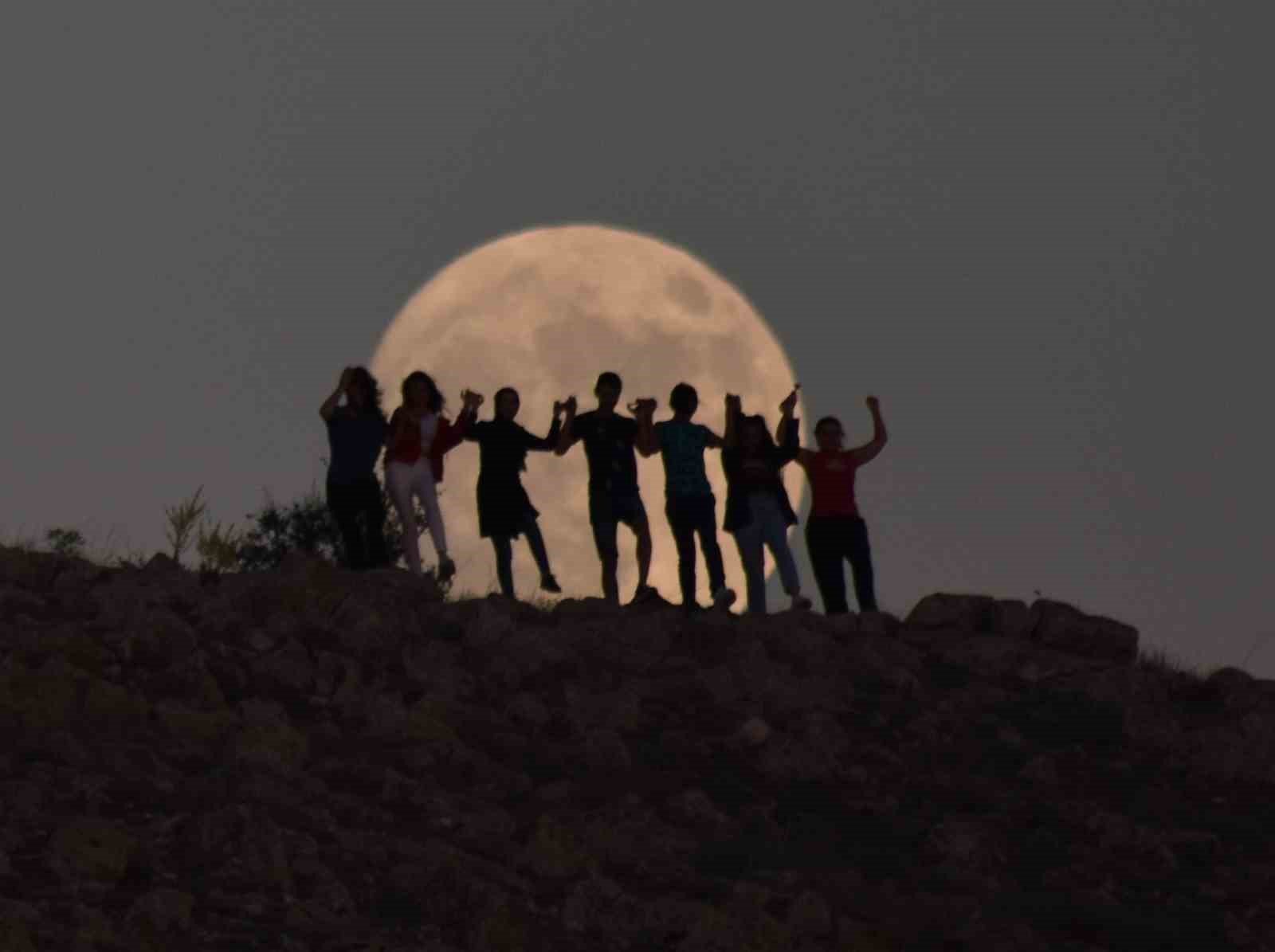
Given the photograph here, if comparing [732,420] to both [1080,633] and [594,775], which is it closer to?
[1080,633]

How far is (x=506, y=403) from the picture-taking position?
20031mm

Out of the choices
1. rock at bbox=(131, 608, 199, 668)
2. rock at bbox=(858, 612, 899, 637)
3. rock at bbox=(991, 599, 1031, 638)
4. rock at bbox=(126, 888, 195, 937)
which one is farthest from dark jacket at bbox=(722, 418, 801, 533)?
rock at bbox=(126, 888, 195, 937)

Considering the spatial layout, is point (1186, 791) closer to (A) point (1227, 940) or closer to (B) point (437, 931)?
(A) point (1227, 940)

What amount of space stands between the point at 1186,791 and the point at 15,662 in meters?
7.56

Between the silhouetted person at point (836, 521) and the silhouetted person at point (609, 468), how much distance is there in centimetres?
135

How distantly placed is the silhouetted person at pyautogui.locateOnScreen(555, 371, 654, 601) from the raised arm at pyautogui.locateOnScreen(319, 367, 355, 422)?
5.70 ft

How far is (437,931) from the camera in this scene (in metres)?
12.7

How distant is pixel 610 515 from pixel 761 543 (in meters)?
1.21

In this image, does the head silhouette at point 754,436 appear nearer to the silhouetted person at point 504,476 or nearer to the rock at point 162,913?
the silhouetted person at point 504,476

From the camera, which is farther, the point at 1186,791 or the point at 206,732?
the point at 1186,791

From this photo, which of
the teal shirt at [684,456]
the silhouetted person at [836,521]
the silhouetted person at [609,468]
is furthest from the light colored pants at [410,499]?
the silhouetted person at [836,521]

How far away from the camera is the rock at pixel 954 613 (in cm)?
1878

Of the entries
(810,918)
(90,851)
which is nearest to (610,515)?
(810,918)

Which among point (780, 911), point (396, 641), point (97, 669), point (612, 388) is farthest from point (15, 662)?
point (612, 388)
